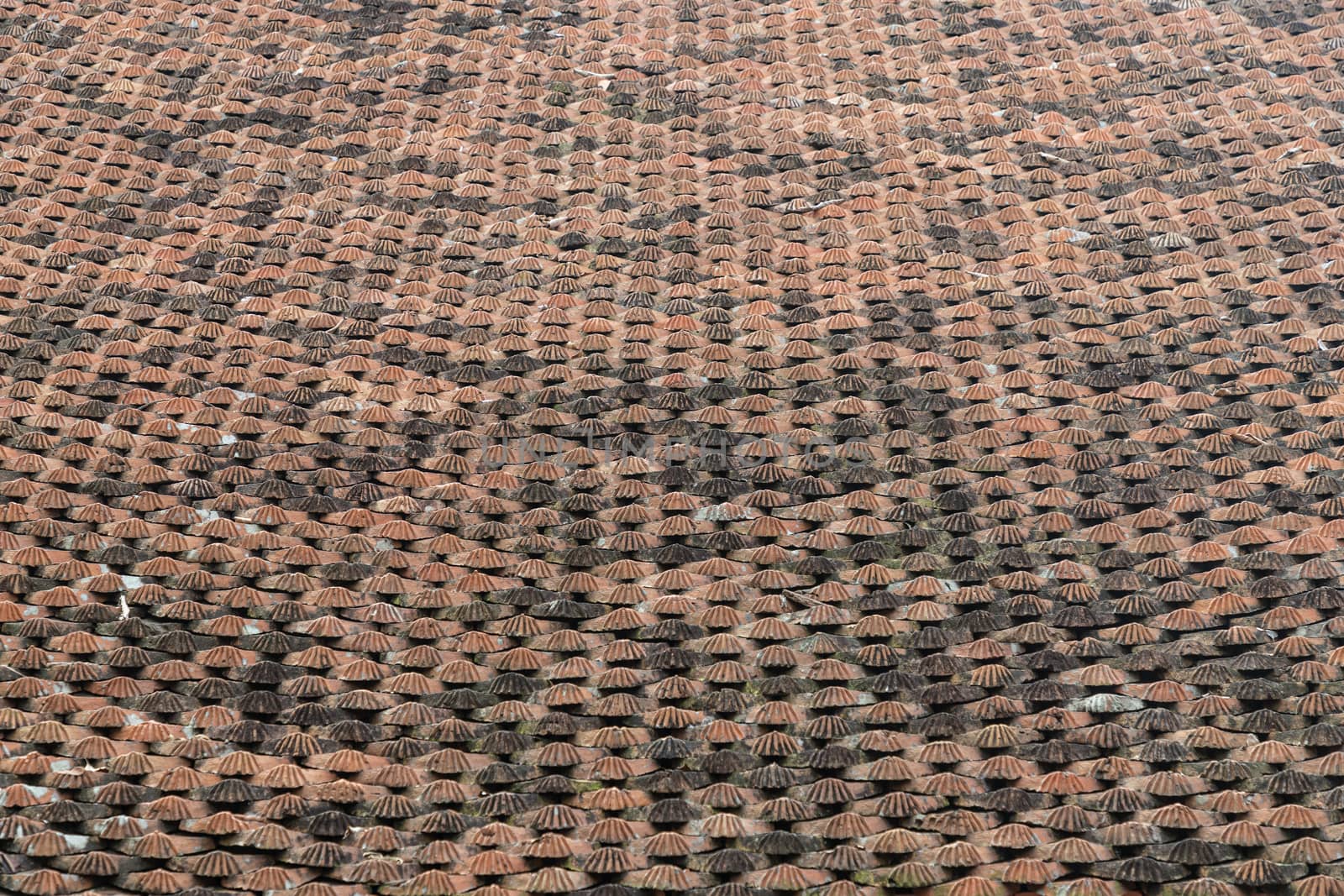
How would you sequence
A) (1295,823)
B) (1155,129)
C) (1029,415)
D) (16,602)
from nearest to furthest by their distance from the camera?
1. (1295,823)
2. (16,602)
3. (1029,415)
4. (1155,129)

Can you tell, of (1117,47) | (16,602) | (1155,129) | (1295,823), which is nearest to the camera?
(1295,823)

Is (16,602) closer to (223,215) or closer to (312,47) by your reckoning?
(223,215)

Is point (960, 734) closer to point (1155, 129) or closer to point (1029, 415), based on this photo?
point (1029, 415)

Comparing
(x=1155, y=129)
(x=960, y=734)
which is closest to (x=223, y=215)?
(x=960, y=734)

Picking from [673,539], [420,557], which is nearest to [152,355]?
[420,557]

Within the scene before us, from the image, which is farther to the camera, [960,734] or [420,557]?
[420,557]

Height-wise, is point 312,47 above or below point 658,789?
above
